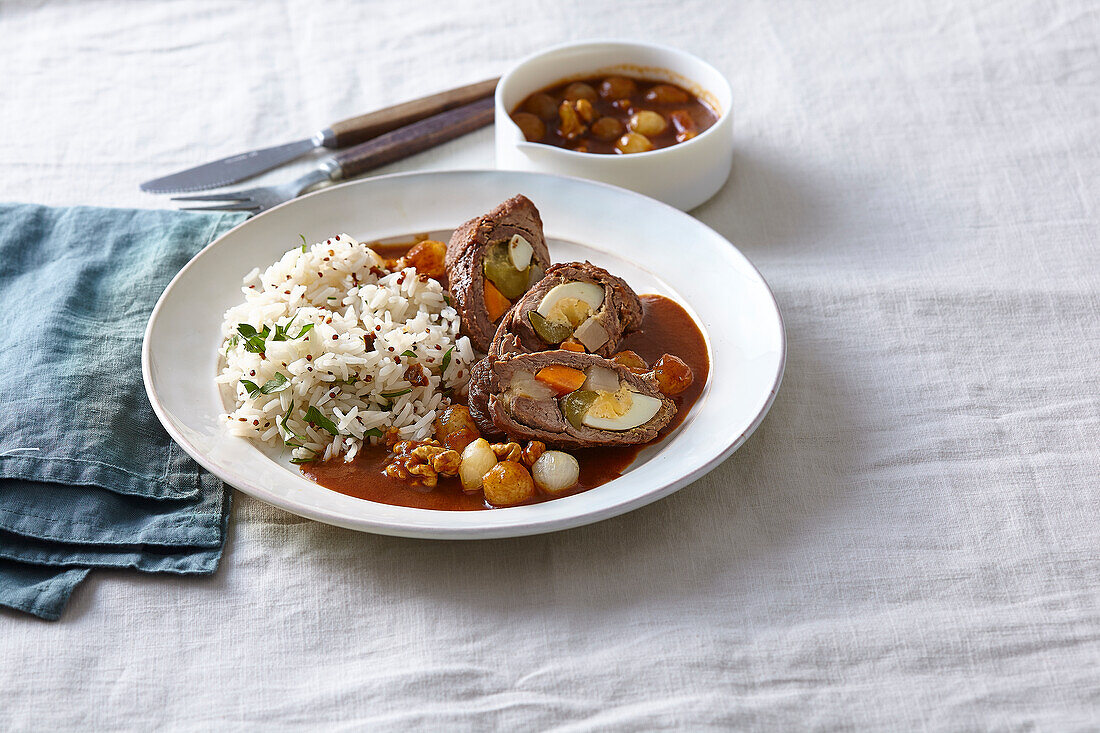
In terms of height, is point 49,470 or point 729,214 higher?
point 49,470

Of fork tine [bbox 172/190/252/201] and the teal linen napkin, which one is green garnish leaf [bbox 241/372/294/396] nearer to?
the teal linen napkin

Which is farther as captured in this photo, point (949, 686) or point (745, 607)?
point (745, 607)

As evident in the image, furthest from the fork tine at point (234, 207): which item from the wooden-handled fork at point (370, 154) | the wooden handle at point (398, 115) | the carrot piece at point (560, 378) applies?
the carrot piece at point (560, 378)

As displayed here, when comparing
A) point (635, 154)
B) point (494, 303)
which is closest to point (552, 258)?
point (494, 303)

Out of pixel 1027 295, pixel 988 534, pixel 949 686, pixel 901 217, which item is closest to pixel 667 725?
pixel 949 686

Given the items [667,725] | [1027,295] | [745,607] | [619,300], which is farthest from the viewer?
[1027,295]

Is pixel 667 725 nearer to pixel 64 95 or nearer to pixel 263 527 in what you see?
pixel 263 527

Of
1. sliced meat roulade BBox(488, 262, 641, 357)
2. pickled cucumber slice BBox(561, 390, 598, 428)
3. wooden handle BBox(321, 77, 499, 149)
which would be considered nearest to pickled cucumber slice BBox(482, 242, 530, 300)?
sliced meat roulade BBox(488, 262, 641, 357)

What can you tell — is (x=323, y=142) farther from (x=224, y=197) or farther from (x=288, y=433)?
(x=288, y=433)
